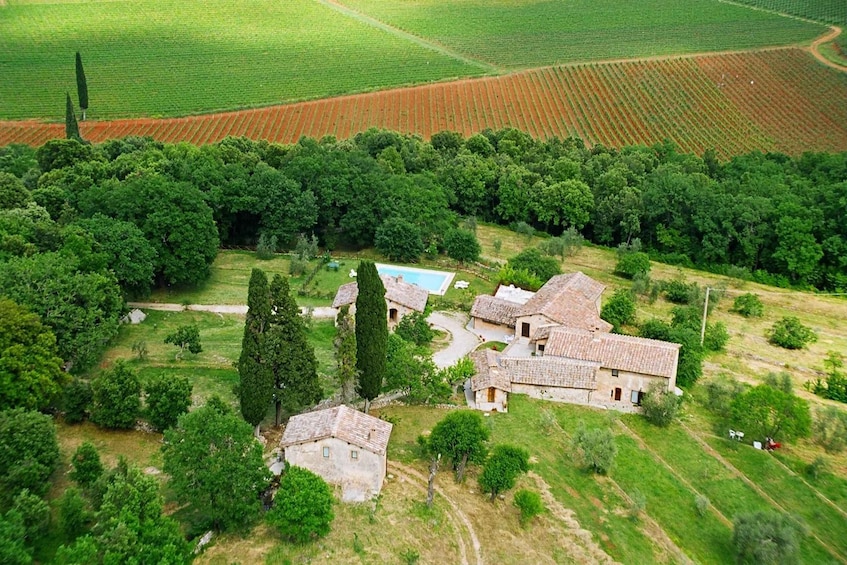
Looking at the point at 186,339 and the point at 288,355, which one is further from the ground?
the point at 288,355

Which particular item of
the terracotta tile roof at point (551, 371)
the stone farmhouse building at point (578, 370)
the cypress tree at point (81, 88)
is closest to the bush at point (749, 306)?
the stone farmhouse building at point (578, 370)

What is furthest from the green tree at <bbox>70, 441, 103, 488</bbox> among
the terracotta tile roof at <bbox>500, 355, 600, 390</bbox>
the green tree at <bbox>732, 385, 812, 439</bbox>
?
the green tree at <bbox>732, 385, 812, 439</bbox>

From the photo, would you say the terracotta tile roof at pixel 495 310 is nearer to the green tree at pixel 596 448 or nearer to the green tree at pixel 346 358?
the green tree at pixel 596 448

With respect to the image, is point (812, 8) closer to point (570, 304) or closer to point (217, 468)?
point (570, 304)

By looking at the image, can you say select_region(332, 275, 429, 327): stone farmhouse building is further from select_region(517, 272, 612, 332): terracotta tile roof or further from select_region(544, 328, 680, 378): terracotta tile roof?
select_region(544, 328, 680, 378): terracotta tile roof

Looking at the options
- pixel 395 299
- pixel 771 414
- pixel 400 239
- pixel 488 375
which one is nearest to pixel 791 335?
pixel 771 414

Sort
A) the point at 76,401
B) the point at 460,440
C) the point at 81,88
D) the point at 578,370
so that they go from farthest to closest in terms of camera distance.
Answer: the point at 81,88 < the point at 578,370 < the point at 76,401 < the point at 460,440
